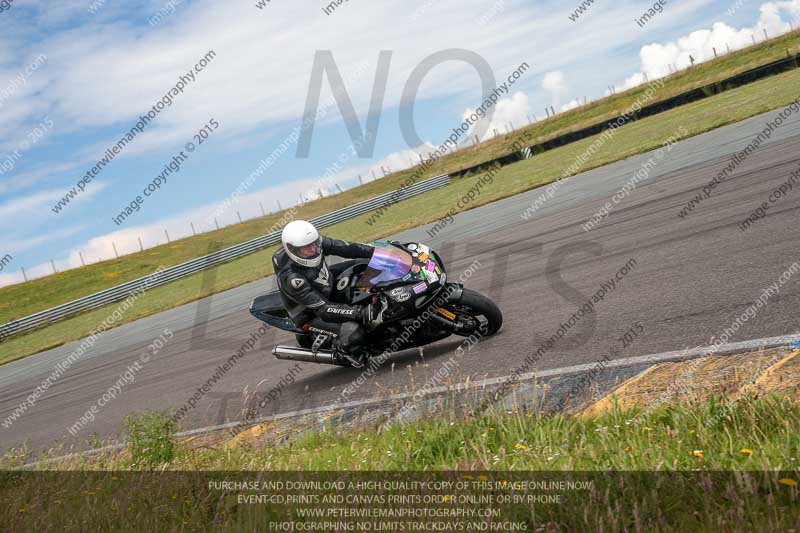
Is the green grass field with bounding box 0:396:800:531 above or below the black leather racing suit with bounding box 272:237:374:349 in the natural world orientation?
below

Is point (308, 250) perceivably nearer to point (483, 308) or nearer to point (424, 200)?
point (483, 308)

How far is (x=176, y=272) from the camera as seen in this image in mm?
38219

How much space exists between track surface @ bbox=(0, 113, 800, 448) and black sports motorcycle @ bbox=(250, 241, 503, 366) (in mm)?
282

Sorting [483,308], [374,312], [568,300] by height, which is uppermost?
[374,312]

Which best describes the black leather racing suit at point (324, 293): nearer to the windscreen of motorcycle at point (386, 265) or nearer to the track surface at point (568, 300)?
the windscreen of motorcycle at point (386, 265)

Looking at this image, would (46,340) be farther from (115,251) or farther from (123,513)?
(115,251)

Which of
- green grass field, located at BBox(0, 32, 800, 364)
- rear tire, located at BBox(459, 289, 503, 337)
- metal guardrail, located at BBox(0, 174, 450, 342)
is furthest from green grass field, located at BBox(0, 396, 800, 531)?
metal guardrail, located at BBox(0, 174, 450, 342)

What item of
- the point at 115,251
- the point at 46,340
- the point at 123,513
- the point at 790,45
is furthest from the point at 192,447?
the point at 115,251

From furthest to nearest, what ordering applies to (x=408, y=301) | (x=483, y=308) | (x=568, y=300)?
(x=568, y=300), (x=483, y=308), (x=408, y=301)

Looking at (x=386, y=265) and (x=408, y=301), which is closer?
(x=408, y=301)

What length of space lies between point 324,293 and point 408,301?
1.19 m

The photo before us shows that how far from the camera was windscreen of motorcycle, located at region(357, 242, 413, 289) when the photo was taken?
768 cm

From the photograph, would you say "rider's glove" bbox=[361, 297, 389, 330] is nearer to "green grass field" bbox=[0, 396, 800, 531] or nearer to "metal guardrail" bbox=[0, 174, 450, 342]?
"green grass field" bbox=[0, 396, 800, 531]

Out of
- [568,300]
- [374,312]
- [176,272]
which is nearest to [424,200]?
[176,272]
